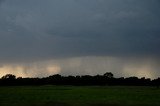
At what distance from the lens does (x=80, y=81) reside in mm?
158625

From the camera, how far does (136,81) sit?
160000 millimetres

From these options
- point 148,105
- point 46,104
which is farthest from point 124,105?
point 46,104

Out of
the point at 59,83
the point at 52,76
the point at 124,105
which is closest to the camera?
the point at 124,105

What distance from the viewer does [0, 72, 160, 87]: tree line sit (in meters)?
156

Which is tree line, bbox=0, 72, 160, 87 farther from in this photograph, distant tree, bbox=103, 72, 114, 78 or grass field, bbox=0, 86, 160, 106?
grass field, bbox=0, 86, 160, 106

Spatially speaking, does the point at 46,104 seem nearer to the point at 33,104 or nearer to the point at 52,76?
the point at 33,104

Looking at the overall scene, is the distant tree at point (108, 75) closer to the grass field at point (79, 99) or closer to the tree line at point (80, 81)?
the tree line at point (80, 81)

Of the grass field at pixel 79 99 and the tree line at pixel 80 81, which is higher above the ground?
the tree line at pixel 80 81

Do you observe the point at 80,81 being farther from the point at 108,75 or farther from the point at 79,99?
the point at 79,99

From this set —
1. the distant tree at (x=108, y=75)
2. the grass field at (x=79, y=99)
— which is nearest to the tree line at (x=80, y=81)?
the distant tree at (x=108, y=75)

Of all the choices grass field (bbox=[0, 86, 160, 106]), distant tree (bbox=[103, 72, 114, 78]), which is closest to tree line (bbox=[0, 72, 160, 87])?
distant tree (bbox=[103, 72, 114, 78])

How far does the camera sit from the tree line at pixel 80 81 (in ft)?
512

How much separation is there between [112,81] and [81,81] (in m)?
14.3

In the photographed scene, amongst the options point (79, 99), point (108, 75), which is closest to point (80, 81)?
point (108, 75)
